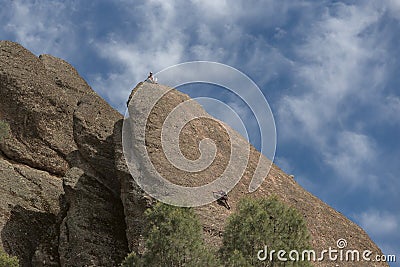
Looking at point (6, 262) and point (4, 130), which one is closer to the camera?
point (6, 262)

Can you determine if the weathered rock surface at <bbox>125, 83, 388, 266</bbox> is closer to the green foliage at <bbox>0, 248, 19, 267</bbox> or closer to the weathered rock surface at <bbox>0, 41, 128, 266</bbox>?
the weathered rock surface at <bbox>0, 41, 128, 266</bbox>

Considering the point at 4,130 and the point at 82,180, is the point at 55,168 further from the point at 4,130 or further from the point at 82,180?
the point at 82,180

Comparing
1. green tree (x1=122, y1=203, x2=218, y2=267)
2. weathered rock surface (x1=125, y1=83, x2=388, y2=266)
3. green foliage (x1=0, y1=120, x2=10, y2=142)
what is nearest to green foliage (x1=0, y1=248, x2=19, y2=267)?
green tree (x1=122, y1=203, x2=218, y2=267)

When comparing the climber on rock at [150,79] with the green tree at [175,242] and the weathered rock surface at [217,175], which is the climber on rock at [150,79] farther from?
the green tree at [175,242]

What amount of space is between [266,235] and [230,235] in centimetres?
194

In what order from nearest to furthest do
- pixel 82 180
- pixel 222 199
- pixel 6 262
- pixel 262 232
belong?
pixel 262 232 → pixel 6 262 → pixel 222 199 → pixel 82 180

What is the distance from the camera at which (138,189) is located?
4000 cm

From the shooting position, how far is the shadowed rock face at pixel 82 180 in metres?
41.0

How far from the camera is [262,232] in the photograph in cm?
3316

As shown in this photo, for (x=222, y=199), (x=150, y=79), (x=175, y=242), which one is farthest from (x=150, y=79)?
(x=175, y=242)

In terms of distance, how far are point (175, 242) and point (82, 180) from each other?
46.6ft

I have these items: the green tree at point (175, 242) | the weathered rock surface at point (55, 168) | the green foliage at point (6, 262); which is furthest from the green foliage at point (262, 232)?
the green foliage at point (6, 262)

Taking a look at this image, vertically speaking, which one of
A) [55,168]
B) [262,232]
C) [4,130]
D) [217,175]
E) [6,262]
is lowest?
[6,262]

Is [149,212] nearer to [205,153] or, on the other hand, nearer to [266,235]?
[266,235]
